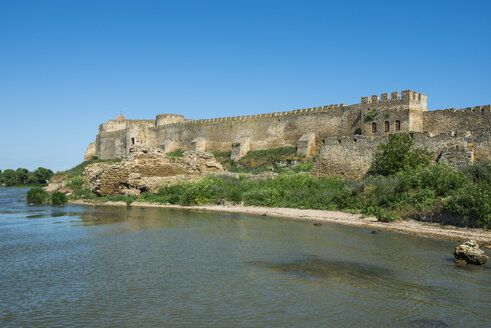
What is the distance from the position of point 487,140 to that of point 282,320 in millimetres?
14362

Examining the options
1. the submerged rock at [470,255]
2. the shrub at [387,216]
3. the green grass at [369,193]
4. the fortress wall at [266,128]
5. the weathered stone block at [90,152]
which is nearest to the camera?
the submerged rock at [470,255]

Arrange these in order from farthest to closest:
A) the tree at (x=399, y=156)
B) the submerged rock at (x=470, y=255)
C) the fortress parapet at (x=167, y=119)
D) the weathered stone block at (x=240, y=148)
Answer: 1. the fortress parapet at (x=167, y=119)
2. the weathered stone block at (x=240, y=148)
3. the tree at (x=399, y=156)
4. the submerged rock at (x=470, y=255)

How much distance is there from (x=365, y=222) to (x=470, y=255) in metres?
5.27

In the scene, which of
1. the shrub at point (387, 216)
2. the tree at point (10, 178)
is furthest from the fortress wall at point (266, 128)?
the tree at point (10, 178)

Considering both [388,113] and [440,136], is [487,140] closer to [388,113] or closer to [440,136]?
[440,136]

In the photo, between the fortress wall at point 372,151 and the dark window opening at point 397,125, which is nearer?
the fortress wall at point 372,151

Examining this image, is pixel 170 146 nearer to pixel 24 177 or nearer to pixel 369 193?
pixel 369 193

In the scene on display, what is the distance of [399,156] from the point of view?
1827 cm

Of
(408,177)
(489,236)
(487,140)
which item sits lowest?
(489,236)

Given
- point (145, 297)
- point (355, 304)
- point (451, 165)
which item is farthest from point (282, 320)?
point (451, 165)

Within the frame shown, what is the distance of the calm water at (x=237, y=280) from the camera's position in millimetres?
5699

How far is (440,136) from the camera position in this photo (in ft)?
59.0

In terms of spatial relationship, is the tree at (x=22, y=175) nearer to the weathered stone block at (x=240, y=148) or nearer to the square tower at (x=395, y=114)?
the weathered stone block at (x=240, y=148)

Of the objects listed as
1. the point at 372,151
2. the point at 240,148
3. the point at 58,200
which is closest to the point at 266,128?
the point at 240,148
